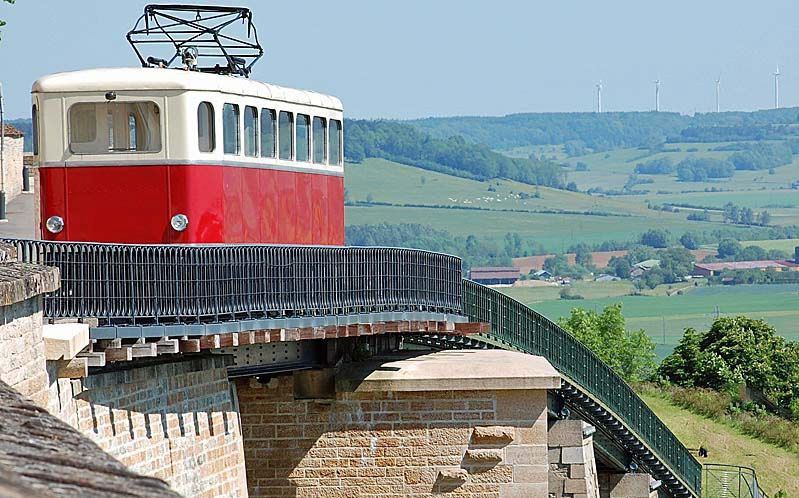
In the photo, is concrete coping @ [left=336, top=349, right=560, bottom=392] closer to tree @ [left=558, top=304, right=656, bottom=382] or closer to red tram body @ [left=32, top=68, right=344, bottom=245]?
red tram body @ [left=32, top=68, right=344, bottom=245]

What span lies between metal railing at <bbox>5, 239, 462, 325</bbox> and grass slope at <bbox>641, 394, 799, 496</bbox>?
22438 mm

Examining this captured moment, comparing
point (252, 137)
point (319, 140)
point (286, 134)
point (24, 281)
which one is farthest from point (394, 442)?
point (24, 281)

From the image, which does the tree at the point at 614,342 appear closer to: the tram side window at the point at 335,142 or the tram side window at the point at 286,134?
the tram side window at the point at 335,142

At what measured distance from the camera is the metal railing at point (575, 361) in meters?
27.4

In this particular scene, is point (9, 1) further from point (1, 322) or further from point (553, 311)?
point (553, 311)

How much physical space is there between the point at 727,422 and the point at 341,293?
3192cm

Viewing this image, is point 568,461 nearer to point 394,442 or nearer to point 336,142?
point 394,442

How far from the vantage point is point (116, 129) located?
18.9 metres

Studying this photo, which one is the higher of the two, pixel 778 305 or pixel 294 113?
pixel 294 113

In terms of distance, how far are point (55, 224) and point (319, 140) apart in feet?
14.7

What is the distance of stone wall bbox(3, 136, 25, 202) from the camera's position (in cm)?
5866

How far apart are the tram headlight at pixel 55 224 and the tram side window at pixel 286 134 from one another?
3.09 meters

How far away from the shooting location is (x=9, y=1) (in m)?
28.6

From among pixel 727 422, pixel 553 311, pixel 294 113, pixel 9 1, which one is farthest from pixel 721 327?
pixel 553 311
